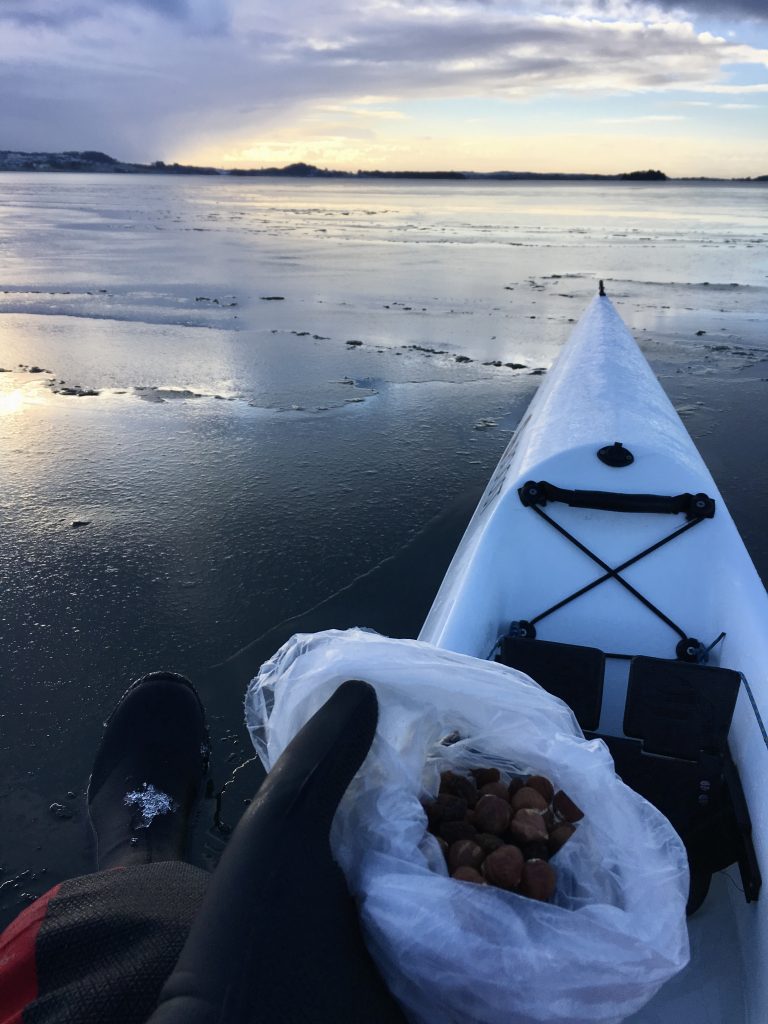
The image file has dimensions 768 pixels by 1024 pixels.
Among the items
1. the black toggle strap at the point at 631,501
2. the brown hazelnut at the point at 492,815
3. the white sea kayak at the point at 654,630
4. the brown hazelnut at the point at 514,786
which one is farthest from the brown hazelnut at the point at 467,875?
the black toggle strap at the point at 631,501

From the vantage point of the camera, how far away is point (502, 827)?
140 centimetres

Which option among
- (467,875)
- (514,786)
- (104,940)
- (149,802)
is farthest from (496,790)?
(149,802)

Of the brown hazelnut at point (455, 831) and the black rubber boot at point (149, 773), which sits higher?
the brown hazelnut at point (455, 831)

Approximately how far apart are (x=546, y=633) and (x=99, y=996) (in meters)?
1.92

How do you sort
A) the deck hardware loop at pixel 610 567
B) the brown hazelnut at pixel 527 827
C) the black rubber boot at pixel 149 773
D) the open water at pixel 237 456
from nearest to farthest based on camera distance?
1. the brown hazelnut at pixel 527 827
2. the black rubber boot at pixel 149 773
3. the deck hardware loop at pixel 610 567
4. the open water at pixel 237 456

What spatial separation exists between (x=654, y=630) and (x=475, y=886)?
1.67 metres

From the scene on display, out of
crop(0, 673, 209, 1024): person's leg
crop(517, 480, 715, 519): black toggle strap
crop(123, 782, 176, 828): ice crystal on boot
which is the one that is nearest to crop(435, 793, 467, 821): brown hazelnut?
crop(0, 673, 209, 1024): person's leg

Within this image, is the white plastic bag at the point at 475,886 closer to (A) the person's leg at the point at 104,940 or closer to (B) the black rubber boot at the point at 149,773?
(A) the person's leg at the point at 104,940

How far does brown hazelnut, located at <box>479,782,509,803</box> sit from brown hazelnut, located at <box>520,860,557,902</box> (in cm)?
19

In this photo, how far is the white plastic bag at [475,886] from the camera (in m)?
1.17

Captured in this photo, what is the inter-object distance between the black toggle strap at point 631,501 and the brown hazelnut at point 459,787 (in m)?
1.42

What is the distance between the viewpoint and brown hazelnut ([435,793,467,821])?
4.66 ft

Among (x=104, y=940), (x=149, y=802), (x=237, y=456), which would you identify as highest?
(x=237, y=456)

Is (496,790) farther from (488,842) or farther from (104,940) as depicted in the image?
(104,940)
